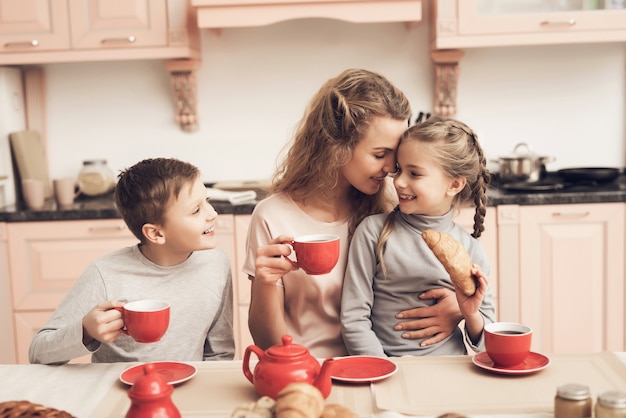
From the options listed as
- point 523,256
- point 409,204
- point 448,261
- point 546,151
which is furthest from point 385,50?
point 448,261

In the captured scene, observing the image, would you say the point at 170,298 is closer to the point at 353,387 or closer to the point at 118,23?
the point at 353,387

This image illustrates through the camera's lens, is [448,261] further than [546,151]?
No

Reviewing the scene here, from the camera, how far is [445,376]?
133 centimetres

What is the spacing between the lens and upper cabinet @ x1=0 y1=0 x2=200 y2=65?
3.08 metres

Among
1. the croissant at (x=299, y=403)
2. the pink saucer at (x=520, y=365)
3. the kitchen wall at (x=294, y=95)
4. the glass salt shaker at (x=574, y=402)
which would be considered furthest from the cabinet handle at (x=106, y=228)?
the glass salt shaker at (x=574, y=402)

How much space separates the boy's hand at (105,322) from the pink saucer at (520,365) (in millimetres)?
650

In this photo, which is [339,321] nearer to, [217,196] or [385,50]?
[217,196]

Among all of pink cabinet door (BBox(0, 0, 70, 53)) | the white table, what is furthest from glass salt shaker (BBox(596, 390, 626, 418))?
pink cabinet door (BBox(0, 0, 70, 53))

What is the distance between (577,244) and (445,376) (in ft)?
5.87

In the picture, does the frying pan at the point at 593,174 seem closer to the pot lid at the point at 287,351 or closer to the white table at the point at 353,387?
the white table at the point at 353,387

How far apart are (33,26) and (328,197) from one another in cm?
185

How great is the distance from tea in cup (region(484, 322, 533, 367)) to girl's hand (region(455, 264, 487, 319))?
13 cm

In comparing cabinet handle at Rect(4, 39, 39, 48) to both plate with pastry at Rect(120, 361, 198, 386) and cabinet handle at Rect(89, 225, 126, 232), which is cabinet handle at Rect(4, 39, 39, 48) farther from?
plate with pastry at Rect(120, 361, 198, 386)

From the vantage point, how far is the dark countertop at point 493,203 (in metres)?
2.88
